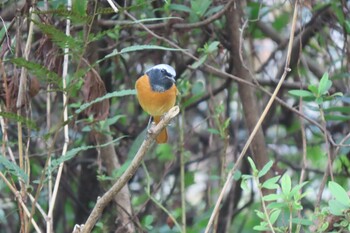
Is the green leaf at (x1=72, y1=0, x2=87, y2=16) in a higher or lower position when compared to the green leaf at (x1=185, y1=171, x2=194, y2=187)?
higher

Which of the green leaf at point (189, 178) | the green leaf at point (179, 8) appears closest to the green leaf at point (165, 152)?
the green leaf at point (189, 178)

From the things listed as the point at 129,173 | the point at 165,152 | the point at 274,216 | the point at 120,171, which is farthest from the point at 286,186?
the point at 165,152

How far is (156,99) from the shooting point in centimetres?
330

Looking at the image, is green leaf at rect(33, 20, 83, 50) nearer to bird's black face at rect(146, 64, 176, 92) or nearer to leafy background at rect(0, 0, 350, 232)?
leafy background at rect(0, 0, 350, 232)

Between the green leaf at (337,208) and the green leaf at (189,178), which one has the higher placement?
the green leaf at (337,208)

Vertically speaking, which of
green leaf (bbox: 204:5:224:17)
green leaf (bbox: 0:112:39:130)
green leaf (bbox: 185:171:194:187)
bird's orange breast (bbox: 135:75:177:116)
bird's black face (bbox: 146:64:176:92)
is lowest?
green leaf (bbox: 185:171:194:187)

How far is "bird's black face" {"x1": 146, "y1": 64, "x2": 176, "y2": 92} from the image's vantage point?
3254 mm

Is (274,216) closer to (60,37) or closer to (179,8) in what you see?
(60,37)

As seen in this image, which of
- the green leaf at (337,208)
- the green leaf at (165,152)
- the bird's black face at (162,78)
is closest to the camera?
the green leaf at (337,208)

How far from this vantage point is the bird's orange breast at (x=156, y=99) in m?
3.28

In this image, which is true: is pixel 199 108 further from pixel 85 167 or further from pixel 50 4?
pixel 50 4

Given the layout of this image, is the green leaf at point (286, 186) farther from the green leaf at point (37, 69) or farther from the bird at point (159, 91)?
the bird at point (159, 91)

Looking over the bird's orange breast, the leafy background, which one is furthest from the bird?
the leafy background

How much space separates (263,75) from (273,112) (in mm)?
214
